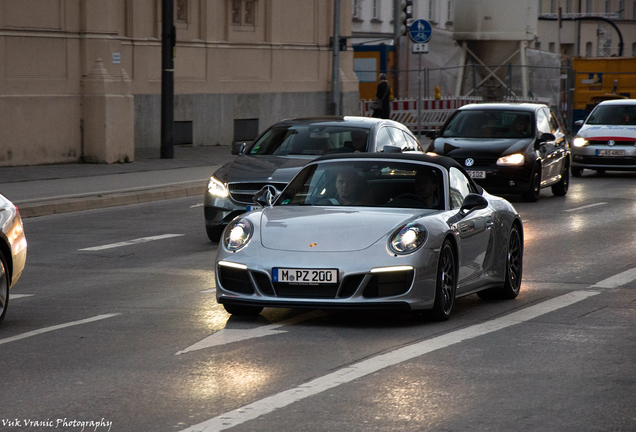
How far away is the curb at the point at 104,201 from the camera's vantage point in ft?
53.8

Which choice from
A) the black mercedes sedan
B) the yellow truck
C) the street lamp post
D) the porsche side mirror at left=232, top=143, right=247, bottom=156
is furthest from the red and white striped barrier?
the porsche side mirror at left=232, top=143, right=247, bottom=156

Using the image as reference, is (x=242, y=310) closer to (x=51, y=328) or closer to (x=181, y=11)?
(x=51, y=328)

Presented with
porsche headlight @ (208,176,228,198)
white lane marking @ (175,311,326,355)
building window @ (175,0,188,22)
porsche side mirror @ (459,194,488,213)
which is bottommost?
white lane marking @ (175,311,326,355)

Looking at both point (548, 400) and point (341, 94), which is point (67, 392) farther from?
point (341, 94)

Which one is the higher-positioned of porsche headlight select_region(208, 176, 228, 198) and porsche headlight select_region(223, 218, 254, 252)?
porsche headlight select_region(223, 218, 254, 252)

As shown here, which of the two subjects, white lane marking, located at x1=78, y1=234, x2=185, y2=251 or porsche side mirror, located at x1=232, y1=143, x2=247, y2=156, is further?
porsche side mirror, located at x1=232, y1=143, x2=247, y2=156

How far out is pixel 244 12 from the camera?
31.5 meters

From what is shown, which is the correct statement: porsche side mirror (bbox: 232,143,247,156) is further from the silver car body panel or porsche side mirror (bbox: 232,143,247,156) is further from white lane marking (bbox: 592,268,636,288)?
the silver car body panel

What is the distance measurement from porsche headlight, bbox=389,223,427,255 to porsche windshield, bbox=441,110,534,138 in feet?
38.7

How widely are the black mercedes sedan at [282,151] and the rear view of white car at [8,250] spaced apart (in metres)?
4.73

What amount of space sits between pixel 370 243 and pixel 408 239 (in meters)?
0.27

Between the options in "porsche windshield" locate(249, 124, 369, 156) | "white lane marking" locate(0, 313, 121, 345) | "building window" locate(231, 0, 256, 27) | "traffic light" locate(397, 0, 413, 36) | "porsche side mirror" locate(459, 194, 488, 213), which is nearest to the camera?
"white lane marking" locate(0, 313, 121, 345)

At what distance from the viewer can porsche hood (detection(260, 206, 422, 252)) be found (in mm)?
7855

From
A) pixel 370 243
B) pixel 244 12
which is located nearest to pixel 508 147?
pixel 370 243
